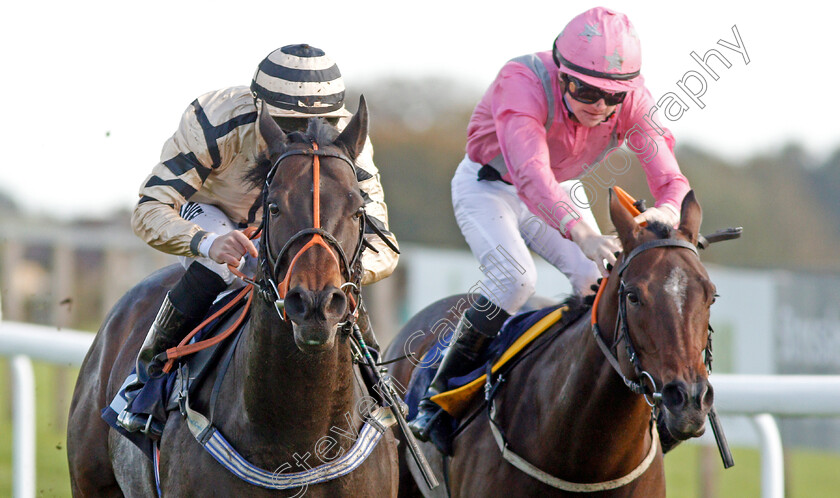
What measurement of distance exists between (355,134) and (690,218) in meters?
1.24

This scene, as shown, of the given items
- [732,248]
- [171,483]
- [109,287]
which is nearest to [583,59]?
[171,483]

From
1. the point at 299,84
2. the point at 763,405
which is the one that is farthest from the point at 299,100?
the point at 763,405

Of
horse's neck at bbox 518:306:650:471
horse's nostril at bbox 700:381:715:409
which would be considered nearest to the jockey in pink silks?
horse's neck at bbox 518:306:650:471

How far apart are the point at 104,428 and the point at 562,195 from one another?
2399 millimetres

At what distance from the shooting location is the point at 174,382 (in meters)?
3.90

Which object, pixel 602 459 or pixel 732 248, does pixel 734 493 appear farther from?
pixel 732 248

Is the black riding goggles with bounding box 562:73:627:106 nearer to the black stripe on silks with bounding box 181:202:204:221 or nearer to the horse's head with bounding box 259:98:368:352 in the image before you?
the horse's head with bounding box 259:98:368:352

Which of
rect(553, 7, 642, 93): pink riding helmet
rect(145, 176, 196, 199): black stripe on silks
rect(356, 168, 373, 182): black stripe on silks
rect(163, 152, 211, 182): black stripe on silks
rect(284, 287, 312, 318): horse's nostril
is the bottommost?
rect(145, 176, 196, 199): black stripe on silks

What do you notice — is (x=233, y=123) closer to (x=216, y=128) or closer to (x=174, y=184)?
(x=216, y=128)

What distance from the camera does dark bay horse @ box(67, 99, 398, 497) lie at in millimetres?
2973

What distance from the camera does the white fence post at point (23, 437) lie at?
5.84 m

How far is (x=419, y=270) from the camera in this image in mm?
15656

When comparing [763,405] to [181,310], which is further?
[763,405]

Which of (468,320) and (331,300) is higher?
(331,300)
